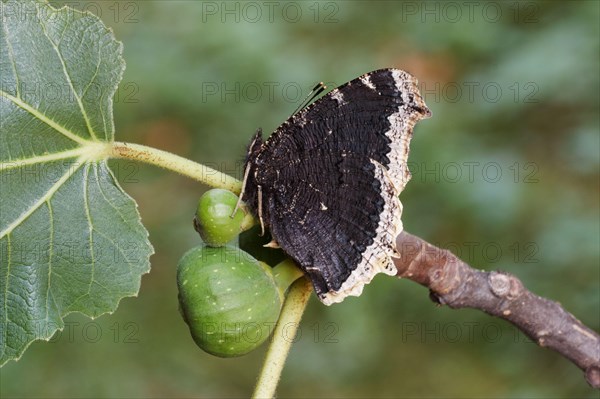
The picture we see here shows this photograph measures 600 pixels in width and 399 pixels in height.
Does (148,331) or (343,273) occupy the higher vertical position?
(343,273)

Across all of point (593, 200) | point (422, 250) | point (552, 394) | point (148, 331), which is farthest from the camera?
point (148, 331)

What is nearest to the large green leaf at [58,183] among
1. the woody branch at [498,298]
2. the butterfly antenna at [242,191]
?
the butterfly antenna at [242,191]

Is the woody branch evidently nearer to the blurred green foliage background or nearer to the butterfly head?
the butterfly head

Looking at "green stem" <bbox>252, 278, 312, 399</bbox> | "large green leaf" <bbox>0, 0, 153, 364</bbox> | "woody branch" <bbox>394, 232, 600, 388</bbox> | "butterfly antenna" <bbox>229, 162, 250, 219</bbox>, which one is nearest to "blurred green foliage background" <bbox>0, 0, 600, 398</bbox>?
"woody branch" <bbox>394, 232, 600, 388</bbox>

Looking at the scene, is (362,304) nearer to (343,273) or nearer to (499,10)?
(499,10)

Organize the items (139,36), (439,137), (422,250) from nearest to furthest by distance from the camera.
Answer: (422,250) < (439,137) < (139,36)

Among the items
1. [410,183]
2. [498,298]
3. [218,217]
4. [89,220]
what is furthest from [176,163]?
[410,183]

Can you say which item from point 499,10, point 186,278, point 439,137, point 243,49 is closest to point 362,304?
point 439,137
